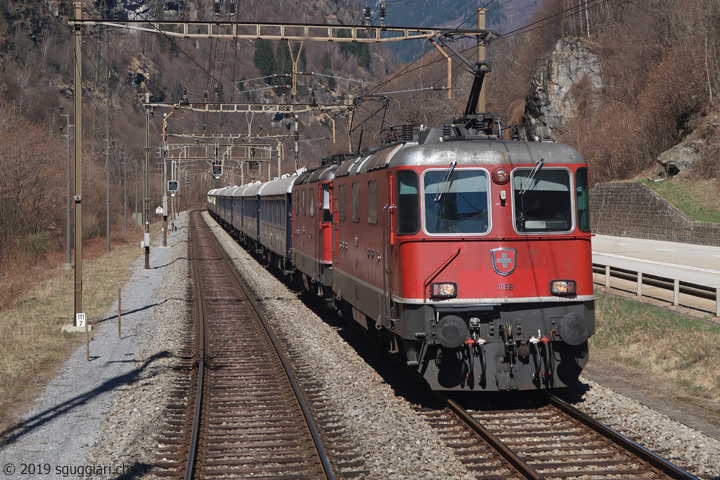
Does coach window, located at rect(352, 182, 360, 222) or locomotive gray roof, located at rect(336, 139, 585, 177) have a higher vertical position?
locomotive gray roof, located at rect(336, 139, 585, 177)

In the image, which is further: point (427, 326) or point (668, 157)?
point (668, 157)

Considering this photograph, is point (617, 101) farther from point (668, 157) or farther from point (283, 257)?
point (283, 257)

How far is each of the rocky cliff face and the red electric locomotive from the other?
1702 inches

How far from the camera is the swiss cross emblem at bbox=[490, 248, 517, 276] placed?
928 centimetres

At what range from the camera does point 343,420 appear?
9.18 metres

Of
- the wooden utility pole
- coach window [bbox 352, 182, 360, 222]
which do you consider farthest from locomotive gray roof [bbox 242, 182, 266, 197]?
coach window [bbox 352, 182, 360, 222]

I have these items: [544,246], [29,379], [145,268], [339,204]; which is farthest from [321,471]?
[145,268]

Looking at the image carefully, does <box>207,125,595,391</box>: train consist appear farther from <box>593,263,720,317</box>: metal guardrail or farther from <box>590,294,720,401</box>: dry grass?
<box>593,263,720,317</box>: metal guardrail

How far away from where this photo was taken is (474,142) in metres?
9.66

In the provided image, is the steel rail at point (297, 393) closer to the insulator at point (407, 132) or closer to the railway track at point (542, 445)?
the railway track at point (542, 445)

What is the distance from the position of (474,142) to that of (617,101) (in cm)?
4289

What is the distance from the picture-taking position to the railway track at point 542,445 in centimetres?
720

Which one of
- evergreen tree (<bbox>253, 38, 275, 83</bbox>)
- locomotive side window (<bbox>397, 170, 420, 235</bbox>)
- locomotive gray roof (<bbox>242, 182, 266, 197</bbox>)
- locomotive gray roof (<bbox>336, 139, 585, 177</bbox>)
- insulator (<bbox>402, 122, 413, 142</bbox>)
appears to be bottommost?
locomotive side window (<bbox>397, 170, 420, 235</bbox>)

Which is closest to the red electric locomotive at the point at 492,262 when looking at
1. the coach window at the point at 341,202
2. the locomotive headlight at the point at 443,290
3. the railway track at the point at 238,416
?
the locomotive headlight at the point at 443,290
